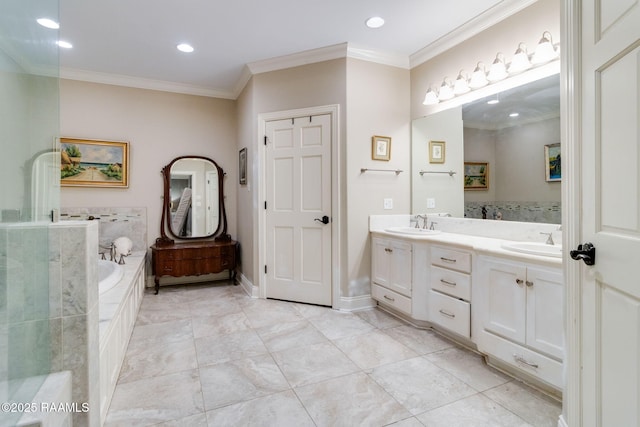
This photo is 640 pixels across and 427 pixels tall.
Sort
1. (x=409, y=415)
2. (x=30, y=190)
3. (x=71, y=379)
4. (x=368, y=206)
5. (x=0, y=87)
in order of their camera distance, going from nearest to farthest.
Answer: (x=0, y=87) < (x=30, y=190) < (x=71, y=379) < (x=409, y=415) < (x=368, y=206)

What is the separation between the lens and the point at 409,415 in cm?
160

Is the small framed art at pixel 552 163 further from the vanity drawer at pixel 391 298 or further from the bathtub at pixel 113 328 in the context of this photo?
the bathtub at pixel 113 328

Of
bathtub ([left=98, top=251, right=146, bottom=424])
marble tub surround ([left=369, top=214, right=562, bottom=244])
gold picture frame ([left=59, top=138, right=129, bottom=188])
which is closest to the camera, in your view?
bathtub ([left=98, top=251, right=146, bottom=424])

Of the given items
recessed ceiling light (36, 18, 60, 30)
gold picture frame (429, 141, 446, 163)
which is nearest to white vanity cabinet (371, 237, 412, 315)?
gold picture frame (429, 141, 446, 163)

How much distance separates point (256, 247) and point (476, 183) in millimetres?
2349

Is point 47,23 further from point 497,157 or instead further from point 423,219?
point 423,219

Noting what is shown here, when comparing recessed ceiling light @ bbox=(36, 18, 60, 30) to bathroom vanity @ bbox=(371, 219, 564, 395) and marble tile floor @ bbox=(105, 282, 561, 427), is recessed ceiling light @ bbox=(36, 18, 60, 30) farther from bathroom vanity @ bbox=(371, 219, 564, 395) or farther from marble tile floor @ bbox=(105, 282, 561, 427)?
bathroom vanity @ bbox=(371, 219, 564, 395)

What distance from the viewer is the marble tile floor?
160cm

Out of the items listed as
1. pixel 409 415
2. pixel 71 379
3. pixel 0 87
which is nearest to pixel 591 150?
pixel 409 415

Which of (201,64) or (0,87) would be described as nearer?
(0,87)

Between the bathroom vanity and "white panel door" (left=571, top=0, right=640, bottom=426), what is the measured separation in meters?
0.52

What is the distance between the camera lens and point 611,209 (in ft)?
3.54

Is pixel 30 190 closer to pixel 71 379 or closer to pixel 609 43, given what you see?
pixel 71 379

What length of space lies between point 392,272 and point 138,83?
3794mm
